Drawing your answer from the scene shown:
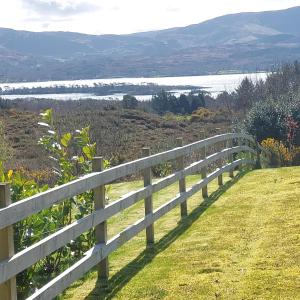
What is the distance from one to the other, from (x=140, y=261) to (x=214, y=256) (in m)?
0.87

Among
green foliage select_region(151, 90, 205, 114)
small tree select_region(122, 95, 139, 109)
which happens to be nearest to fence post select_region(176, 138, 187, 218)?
small tree select_region(122, 95, 139, 109)

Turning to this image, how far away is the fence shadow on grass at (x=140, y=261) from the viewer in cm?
600

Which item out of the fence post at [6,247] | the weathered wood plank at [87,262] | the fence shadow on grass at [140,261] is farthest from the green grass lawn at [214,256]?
the fence post at [6,247]

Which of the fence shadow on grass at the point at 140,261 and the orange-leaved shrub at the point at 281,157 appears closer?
the fence shadow on grass at the point at 140,261

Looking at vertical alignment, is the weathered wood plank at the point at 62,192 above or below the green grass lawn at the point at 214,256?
above

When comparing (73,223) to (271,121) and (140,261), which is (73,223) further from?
(271,121)

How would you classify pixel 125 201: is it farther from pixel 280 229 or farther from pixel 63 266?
pixel 280 229

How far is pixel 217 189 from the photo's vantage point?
12.8 meters

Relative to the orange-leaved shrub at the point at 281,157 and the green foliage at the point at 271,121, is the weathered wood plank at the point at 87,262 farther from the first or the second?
the green foliage at the point at 271,121

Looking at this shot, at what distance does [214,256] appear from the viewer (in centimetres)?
699

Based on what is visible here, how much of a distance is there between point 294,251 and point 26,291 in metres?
3.04

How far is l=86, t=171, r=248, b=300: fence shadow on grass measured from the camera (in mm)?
5996

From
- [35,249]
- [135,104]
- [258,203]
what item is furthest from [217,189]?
[135,104]

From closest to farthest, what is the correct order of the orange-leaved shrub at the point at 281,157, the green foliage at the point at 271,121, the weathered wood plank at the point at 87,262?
the weathered wood plank at the point at 87,262, the orange-leaved shrub at the point at 281,157, the green foliage at the point at 271,121
